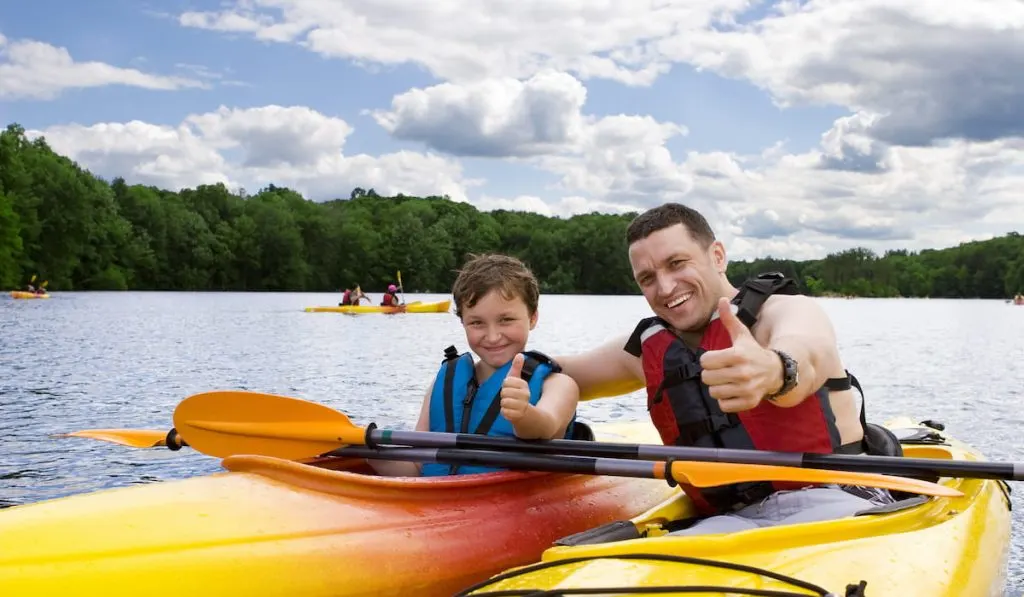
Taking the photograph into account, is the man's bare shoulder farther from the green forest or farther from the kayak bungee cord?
the green forest

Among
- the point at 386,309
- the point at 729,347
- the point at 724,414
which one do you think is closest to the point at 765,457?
the point at 724,414

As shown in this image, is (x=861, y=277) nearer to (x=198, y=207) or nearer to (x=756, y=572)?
(x=198, y=207)

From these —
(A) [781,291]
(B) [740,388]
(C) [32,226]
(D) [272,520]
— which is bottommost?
(D) [272,520]

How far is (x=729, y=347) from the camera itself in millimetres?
2928

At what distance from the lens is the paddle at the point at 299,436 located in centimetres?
314

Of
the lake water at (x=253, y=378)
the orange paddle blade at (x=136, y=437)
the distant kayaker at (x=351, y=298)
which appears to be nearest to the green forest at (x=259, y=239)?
the distant kayaker at (x=351, y=298)

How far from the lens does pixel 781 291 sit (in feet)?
11.0

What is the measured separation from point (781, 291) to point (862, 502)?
2.49 ft

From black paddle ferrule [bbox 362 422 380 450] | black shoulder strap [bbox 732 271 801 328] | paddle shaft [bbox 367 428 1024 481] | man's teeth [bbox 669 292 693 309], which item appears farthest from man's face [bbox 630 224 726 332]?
black paddle ferrule [bbox 362 422 380 450]

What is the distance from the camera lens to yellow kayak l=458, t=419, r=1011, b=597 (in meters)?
2.35

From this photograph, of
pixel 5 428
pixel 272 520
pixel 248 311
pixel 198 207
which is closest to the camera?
pixel 272 520

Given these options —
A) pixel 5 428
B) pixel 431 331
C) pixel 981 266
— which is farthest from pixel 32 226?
pixel 981 266

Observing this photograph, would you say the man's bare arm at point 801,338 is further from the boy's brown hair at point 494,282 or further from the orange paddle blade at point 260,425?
the orange paddle blade at point 260,425

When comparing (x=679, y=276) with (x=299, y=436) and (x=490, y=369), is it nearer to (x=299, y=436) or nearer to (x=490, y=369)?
(x=490, y=369)
